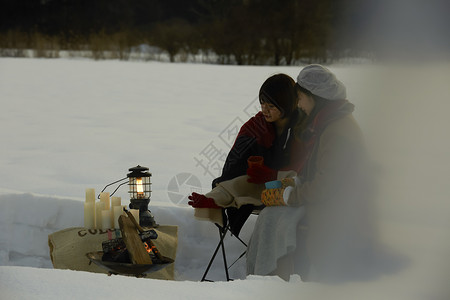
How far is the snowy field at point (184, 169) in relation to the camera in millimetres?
332

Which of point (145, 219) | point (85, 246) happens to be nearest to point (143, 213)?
point (145, 219)

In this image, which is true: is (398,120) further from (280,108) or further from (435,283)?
(280,108)

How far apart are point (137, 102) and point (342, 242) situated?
7827 mm

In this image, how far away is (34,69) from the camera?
12.0 meters

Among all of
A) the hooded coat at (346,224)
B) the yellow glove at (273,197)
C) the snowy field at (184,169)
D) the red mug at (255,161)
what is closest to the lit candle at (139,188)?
the snowy field at (184,169)

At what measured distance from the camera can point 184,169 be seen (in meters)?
4.08

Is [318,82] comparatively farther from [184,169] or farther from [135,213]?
[184,169]

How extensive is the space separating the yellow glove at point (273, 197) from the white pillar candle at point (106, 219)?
0.66m

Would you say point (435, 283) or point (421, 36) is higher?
point (421, 36)

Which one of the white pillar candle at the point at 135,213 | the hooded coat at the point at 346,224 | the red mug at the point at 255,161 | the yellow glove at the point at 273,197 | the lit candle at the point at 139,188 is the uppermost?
the hooded coat at the point at 346,224

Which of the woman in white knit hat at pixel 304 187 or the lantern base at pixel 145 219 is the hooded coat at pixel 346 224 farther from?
the lantern base at pixel 145 219

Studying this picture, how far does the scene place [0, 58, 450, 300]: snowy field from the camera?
1.09ft

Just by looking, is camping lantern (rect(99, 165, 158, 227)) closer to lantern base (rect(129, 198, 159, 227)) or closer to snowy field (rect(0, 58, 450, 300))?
lantern base (rect(129, 198, 159, 227))

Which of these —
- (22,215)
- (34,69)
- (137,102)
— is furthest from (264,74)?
(22,215)
